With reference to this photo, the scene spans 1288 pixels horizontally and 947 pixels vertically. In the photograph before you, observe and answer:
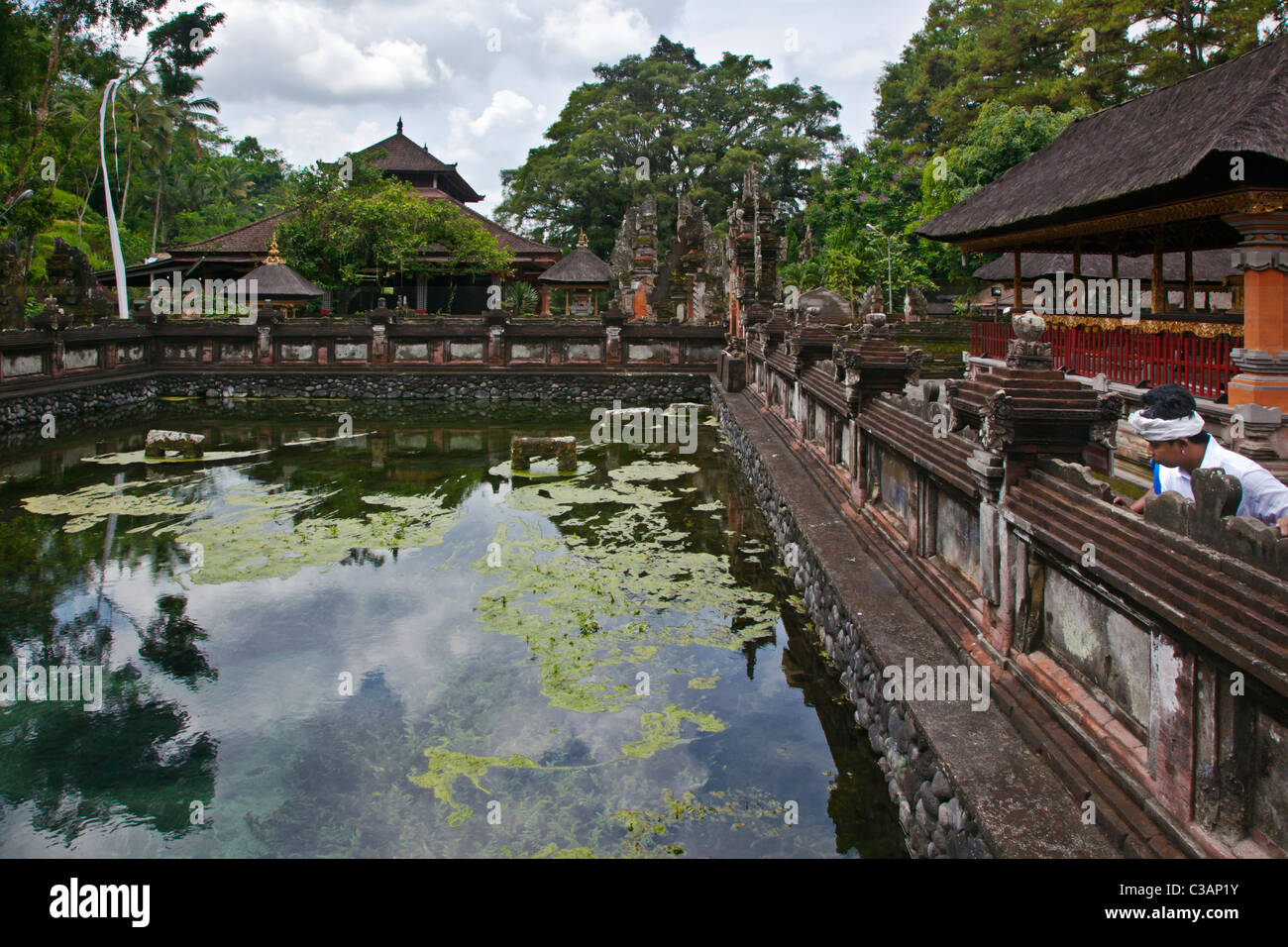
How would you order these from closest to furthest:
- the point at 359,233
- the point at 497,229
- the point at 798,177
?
the point at 359,233
the point at 497,229
the point at 798,177

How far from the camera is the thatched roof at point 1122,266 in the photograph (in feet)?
61.9

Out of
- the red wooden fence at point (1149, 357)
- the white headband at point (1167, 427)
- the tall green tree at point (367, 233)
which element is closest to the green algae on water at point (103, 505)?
the red wooden fence at point (1149, 357)

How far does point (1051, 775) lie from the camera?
12.7 ft

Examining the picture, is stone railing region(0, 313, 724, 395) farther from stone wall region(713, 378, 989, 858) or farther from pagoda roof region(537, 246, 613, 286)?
stone wall region(713, 378, 989, 858)

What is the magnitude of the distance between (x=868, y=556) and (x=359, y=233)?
27.2 meters

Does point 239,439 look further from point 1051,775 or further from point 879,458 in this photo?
point 1051,775

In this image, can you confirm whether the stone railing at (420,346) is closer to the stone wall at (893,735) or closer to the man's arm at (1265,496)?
the stone wall at (893,735)

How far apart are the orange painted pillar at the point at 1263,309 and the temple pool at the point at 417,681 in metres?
5.16

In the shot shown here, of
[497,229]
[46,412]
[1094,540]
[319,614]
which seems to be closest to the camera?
[1094,540]

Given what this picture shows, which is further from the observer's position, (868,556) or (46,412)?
(46,412)

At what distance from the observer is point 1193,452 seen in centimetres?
392

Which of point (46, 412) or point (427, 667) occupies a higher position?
point (46, 412)
